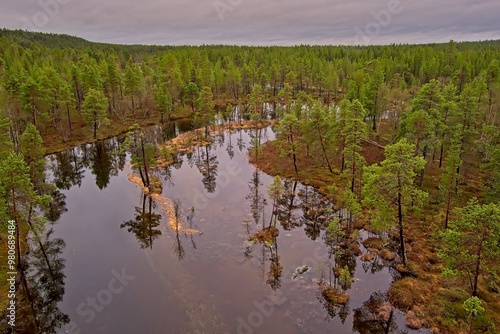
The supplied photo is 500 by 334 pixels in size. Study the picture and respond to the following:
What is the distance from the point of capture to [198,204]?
166 feet

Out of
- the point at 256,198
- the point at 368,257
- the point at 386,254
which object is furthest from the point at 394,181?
the point at 256,198

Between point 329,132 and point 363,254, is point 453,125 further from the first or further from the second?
point 363,254

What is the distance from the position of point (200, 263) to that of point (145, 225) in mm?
11779

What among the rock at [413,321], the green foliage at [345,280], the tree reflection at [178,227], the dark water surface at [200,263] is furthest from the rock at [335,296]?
the tree reflection at [178,227]

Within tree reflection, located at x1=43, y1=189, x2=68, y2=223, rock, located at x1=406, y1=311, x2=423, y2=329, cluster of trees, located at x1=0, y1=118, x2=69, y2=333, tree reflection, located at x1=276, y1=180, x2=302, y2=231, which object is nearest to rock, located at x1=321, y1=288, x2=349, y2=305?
rock, located at x1=406, y1=311, x2=423, y2=329

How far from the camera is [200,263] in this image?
36906mm

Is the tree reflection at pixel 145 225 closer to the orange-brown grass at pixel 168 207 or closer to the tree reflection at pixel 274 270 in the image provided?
the orange-brown grass at pixel 168 207

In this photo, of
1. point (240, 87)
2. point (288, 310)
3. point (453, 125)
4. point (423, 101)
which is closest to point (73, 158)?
point (288, 310)

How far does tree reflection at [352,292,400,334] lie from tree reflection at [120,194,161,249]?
23831mm

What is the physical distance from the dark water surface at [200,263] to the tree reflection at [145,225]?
146 millimetres

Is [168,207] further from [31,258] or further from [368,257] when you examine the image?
[368,257]

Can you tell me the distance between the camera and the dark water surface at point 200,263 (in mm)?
29250

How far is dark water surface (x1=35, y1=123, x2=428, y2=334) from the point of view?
29.2 metres

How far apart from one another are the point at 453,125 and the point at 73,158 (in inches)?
2714
